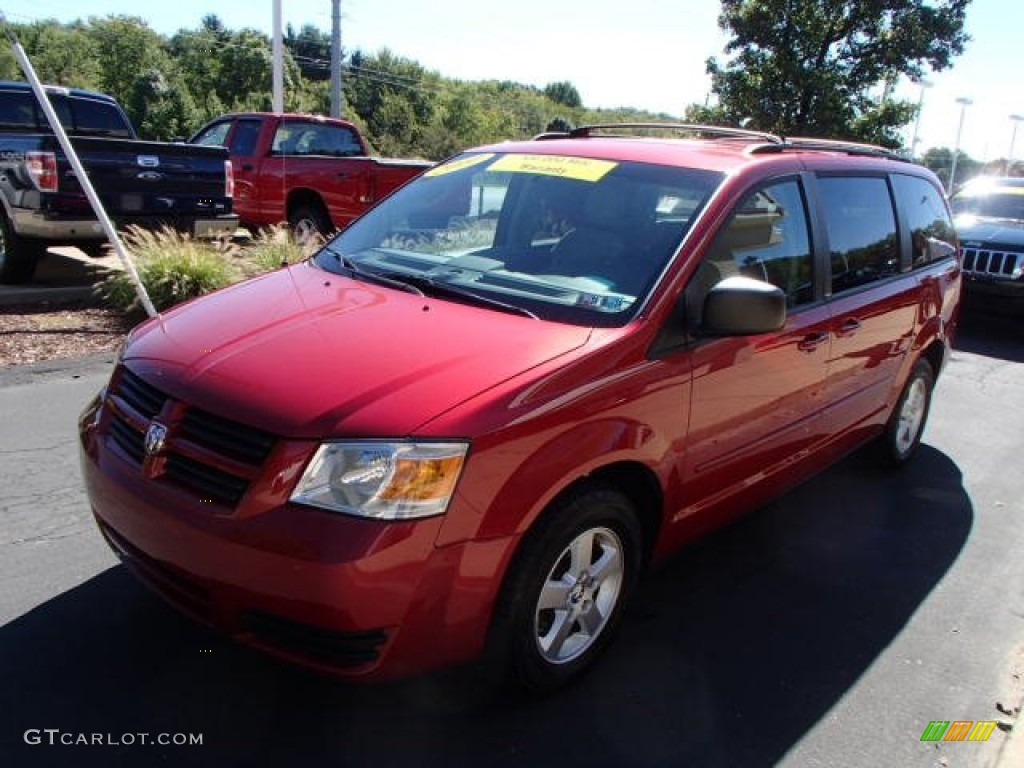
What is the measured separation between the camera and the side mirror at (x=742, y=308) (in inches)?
118

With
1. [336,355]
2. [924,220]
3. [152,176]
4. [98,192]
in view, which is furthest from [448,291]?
[152,176]

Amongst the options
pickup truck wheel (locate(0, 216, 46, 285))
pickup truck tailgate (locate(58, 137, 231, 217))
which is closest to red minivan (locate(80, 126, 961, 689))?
pickup truck tailgate (locate(58, 137, 231, 217))

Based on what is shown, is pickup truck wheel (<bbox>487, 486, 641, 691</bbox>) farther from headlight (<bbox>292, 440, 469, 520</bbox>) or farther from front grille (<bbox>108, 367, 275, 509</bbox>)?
front grille (<bbox>108, 367, 275, 509</bbox>)

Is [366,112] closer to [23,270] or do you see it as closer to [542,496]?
[23,270]

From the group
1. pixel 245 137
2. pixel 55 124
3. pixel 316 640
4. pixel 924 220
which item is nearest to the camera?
pixel 316 640

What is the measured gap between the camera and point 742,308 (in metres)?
3.01

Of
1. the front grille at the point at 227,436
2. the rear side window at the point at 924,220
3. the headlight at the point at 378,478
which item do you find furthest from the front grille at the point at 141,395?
the rear side window at the point at 924,220

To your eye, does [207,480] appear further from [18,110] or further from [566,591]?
[18,110]

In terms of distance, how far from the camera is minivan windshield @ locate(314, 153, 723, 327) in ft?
10.3

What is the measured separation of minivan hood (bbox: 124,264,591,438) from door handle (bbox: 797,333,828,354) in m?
1.28

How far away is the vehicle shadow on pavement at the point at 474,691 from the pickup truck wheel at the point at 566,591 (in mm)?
154

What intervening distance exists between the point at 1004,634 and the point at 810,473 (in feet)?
3.42

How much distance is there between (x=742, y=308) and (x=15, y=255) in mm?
7706

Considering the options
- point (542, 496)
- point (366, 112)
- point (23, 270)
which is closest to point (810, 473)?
point (542, 496)
